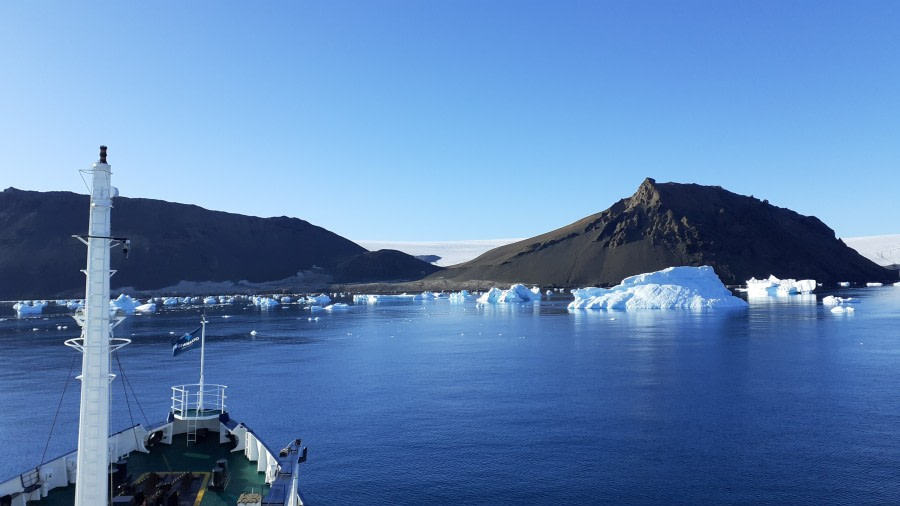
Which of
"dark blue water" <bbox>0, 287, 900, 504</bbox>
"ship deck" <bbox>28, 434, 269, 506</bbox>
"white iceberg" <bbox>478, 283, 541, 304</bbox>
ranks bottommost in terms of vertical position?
"dark blue water" <bbox>0, 287, 900, 504</bbox>

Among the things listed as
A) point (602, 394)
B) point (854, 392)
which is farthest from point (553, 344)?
point (854, 392)

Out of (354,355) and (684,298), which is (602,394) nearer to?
(354,355)

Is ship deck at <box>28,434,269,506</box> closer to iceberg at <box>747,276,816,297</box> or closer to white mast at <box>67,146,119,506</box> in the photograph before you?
white mast at <box>67,146,119,506</box>

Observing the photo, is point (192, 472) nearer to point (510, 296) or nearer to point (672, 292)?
point (672, 292)

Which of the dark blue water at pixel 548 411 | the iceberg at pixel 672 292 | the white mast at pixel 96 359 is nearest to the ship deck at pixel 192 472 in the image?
the dark blue water at pixel 548 411

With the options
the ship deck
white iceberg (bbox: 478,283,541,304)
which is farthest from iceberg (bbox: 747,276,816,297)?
the ship deck

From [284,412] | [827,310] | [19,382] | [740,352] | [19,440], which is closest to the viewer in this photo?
[19,440]
